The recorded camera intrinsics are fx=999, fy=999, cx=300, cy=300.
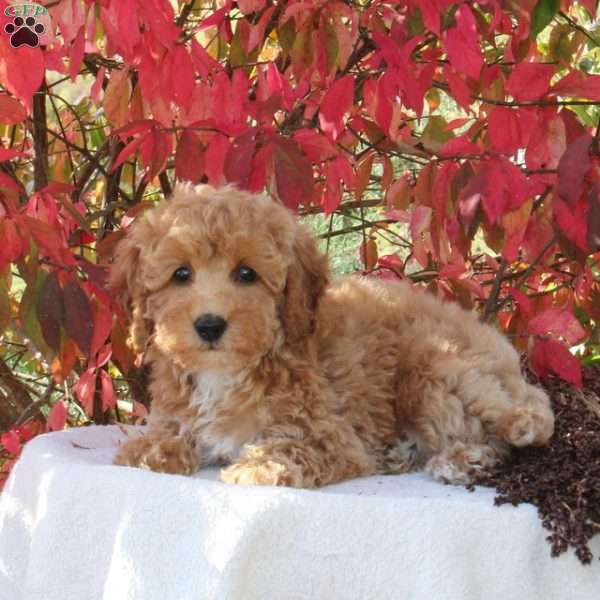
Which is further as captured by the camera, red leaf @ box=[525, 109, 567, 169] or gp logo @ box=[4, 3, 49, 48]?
red leaf @ box=[525, 109, 567, 169]

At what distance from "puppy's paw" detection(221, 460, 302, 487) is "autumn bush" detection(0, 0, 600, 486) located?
49 centimetres

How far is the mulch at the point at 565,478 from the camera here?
2.19 meters

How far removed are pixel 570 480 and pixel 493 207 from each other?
725 mm

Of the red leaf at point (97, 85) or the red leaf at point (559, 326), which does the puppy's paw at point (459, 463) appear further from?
the red leaf at point (97, 85)

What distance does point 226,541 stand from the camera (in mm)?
2191

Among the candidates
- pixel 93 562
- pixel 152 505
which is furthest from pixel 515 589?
pixel 93 562

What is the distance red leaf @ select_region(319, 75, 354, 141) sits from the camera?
2.93 metres

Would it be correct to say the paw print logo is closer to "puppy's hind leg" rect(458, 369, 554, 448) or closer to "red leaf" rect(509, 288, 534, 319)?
"puppy's hind leg" rect(458, 369, 554, 448)

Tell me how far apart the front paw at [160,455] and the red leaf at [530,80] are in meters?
1.31

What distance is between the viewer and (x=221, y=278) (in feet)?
8.35

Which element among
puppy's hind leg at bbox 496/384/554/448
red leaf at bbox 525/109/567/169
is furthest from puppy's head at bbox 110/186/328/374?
red leaf at bbox 525/109/567/169

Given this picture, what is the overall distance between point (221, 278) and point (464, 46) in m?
0.92

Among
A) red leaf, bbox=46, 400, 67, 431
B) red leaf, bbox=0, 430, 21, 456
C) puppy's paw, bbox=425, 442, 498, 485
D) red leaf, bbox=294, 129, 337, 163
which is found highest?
red leaf, bbox=294, 129, 337, 163

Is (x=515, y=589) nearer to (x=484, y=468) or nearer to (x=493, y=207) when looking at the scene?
(x=484, y=468)
